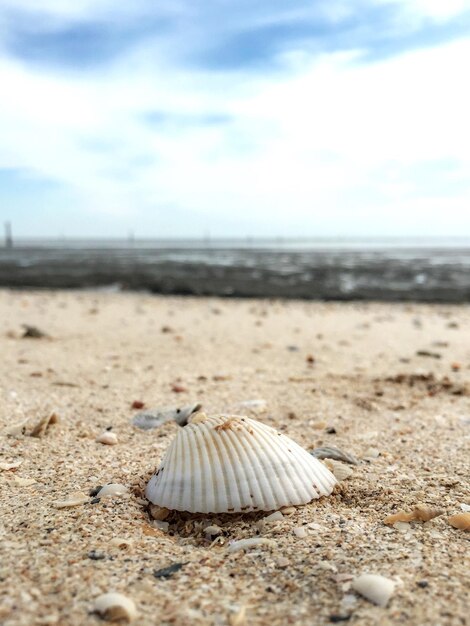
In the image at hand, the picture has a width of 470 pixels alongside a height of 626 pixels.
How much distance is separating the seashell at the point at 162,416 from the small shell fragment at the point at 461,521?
6.24ft

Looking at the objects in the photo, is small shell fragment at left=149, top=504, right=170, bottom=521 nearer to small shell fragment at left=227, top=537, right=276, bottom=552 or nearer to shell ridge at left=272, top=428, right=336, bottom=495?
small shell fragment at left=227, top=537, right=276, bottom=552

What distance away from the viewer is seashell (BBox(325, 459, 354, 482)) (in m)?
2.93

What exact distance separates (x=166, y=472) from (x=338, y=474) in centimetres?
87

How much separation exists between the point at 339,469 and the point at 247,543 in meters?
0.86

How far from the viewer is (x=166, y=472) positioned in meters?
2.68

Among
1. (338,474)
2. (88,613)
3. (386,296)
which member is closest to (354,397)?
(338,474)

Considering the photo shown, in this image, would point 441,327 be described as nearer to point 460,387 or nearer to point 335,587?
point 460,387

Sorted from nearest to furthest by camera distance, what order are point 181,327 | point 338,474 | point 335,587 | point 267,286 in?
point 335,587 → point 338,474 → point 181,327 → point 267,286

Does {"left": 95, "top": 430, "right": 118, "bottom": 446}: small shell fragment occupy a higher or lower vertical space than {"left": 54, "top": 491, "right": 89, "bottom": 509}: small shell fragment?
lower

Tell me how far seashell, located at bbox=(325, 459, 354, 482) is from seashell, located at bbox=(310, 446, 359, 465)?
100 mm

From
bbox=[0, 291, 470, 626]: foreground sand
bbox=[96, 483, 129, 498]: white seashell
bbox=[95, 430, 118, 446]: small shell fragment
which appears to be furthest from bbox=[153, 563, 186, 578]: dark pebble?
bbox=[95, 430, 118, 446]: small shell fragment

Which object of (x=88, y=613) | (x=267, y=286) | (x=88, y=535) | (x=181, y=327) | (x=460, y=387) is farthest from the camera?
(x=267, y=286)

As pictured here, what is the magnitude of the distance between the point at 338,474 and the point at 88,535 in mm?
1269

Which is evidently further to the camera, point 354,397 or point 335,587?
point 354,397
